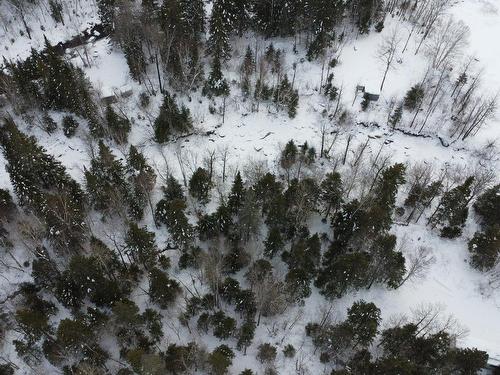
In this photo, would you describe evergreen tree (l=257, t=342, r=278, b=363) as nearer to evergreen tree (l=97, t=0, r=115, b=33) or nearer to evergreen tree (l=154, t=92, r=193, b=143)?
evergreen tree (l=154, t=92, r=193, b=143)

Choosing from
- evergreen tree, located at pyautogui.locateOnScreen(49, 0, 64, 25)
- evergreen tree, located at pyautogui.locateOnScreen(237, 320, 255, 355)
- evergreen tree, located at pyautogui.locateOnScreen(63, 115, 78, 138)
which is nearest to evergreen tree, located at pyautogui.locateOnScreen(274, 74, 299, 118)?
evergreen tree, located at pyautogui.locateOnScreen(63, 115, 78, 138)

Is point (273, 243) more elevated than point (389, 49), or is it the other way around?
point (389, 49)

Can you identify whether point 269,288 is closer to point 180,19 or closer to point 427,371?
point 427,371

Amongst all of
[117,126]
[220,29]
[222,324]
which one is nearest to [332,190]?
[222,324]

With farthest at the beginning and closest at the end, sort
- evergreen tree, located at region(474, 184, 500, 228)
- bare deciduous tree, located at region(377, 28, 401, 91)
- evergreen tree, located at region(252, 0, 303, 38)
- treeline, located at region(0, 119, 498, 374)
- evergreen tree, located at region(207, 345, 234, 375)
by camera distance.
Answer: bare deciduous tree, located at region(377, 28, 401, 91) → evergreen tree, located at region(252, 0, 303, 38) → evergreen tree, located at region(474, 184, 500, 228) → treeline, located at region(0, 119, 498, 374) → evergreen tree, located at region(207, 345, 234, 375)

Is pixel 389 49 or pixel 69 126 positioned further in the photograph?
pixel 389 49

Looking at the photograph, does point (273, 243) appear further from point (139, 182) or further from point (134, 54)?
point (134, 54)

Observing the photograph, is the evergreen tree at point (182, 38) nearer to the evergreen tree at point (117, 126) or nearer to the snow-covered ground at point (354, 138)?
the snow-covered ground at point (354, 138)

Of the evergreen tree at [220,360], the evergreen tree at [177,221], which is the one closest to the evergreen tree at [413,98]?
the evergreen tree at [177,221]
